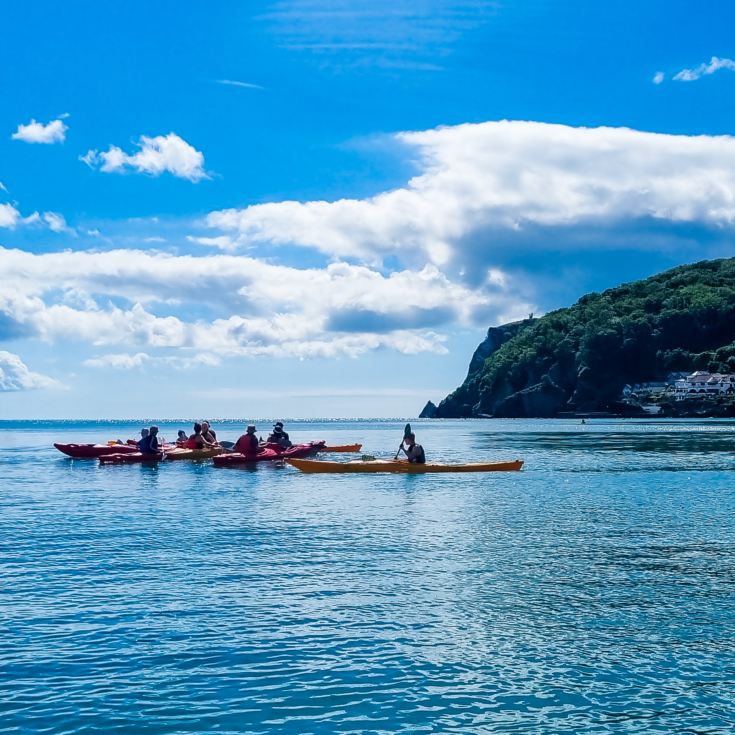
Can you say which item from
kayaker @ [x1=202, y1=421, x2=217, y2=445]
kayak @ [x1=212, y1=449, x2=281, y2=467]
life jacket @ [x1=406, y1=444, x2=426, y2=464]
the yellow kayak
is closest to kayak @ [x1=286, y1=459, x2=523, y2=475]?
life jacket @ [x1=406, y1=444, x2=426, y2=464]

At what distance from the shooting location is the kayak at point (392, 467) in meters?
44.3

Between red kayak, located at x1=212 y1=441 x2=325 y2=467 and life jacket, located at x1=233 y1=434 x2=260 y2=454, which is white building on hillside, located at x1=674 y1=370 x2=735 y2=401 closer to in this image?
red kayak, located at x1=212 y1=441 x2=325 y2=467

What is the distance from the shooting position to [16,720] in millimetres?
9805

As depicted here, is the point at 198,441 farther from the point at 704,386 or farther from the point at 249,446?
the point at 704,386

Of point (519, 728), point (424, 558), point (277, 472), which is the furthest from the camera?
point (277, 472)

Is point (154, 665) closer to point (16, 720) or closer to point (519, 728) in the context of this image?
point (16, 720)

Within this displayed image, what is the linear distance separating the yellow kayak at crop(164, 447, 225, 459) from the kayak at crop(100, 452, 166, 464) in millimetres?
771

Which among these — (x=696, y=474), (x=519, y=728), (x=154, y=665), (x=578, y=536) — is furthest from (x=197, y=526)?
(x=696, y=474)

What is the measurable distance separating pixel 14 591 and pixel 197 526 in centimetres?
947

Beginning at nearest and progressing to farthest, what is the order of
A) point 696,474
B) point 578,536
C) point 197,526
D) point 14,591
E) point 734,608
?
1. point 734,608
2. point 14,591
3. point 578,536
4. point 197,526
5. point 696,474

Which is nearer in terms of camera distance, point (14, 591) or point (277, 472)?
point (14, 591)

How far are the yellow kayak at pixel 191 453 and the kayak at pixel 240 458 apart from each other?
4.95m

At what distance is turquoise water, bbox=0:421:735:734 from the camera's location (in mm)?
10141

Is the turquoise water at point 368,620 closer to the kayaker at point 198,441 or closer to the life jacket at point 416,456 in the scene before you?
the life jacket at point 416,456
